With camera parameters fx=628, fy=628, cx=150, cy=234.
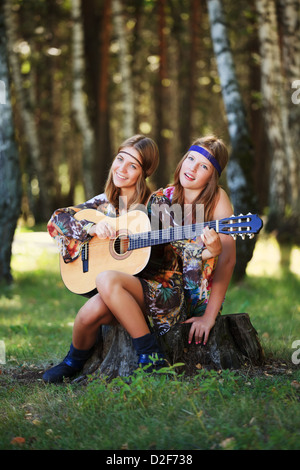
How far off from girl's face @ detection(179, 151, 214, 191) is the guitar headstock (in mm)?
606

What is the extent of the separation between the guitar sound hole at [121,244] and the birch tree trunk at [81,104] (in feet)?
32.6

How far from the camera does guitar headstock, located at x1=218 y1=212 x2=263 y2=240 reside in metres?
3.84

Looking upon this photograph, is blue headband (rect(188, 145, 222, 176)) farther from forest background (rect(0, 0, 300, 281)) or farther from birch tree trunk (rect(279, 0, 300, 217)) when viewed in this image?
birch tree trunk (rect(279, 0, 300, 217))

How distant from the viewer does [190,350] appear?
456cm

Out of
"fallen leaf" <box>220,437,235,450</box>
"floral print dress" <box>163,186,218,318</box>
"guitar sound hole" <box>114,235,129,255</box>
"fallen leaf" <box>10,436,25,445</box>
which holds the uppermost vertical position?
"guitar sound hole" <box>114,235,129,255</box>

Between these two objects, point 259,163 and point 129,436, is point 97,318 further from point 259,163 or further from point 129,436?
point 259,163

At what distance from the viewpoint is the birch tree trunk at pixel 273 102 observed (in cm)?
1172

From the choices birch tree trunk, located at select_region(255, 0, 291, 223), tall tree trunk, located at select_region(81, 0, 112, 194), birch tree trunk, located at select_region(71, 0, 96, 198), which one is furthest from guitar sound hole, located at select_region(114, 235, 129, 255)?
tall tree trunk, located at select_region(81, 0, 112, 194)

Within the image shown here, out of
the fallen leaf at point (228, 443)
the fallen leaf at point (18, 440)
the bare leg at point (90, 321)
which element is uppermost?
the bare leg at point (90, 321)

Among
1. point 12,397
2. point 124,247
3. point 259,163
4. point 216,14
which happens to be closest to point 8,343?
point 12,397

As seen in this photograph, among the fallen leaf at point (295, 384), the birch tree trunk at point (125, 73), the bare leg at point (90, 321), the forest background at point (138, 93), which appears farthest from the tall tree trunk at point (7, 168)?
the birch tree trunk at point (125, 73)

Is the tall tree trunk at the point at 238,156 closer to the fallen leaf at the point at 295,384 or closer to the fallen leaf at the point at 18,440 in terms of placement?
the fallen leaf at the point at 295,384

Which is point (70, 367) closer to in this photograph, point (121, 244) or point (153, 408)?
point (121, 244)

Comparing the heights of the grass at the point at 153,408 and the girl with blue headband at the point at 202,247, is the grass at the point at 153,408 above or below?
below
